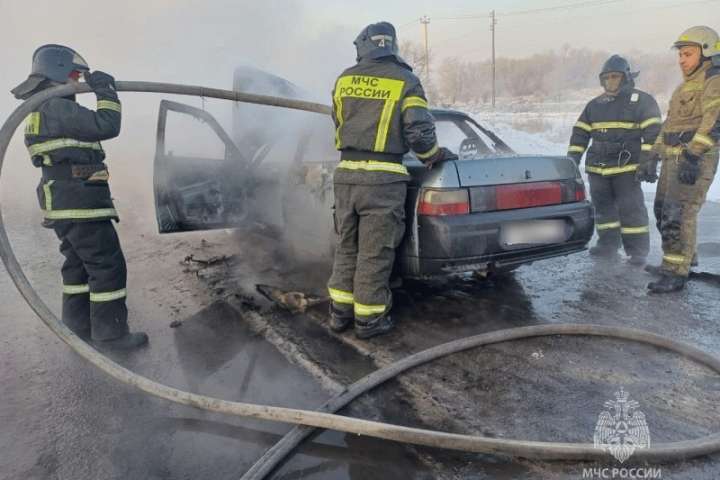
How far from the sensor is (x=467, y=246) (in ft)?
10.0

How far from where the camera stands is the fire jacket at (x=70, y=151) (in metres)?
3.03

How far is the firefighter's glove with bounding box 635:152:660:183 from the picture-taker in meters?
4.30

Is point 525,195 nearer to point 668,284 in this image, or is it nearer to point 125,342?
point 668,284

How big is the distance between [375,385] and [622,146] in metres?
3.71

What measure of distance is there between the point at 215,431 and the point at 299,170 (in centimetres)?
258

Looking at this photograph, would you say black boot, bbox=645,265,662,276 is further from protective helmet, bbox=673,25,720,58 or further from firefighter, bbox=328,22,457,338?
firefighter, bbox=328,22,457,338

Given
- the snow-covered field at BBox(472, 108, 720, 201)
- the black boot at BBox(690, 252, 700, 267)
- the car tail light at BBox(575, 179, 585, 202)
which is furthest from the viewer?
the snow-covered field at BBox(472, 108, 720, 201)

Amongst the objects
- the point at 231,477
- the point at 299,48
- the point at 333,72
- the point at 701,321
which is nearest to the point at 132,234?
the point at 333,72

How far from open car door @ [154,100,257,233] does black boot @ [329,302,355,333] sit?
197cm

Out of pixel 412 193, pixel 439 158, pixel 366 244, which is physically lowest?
pixel 366 244

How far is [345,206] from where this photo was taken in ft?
10.5

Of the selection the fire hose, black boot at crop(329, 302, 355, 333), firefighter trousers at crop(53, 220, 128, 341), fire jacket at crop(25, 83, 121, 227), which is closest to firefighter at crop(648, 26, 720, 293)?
the fire hose

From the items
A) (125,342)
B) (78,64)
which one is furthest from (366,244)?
(78,64)

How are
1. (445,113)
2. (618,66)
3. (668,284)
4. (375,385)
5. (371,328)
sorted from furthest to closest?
(618,66), (445,113), (668,284), (371,328), (375,385)
